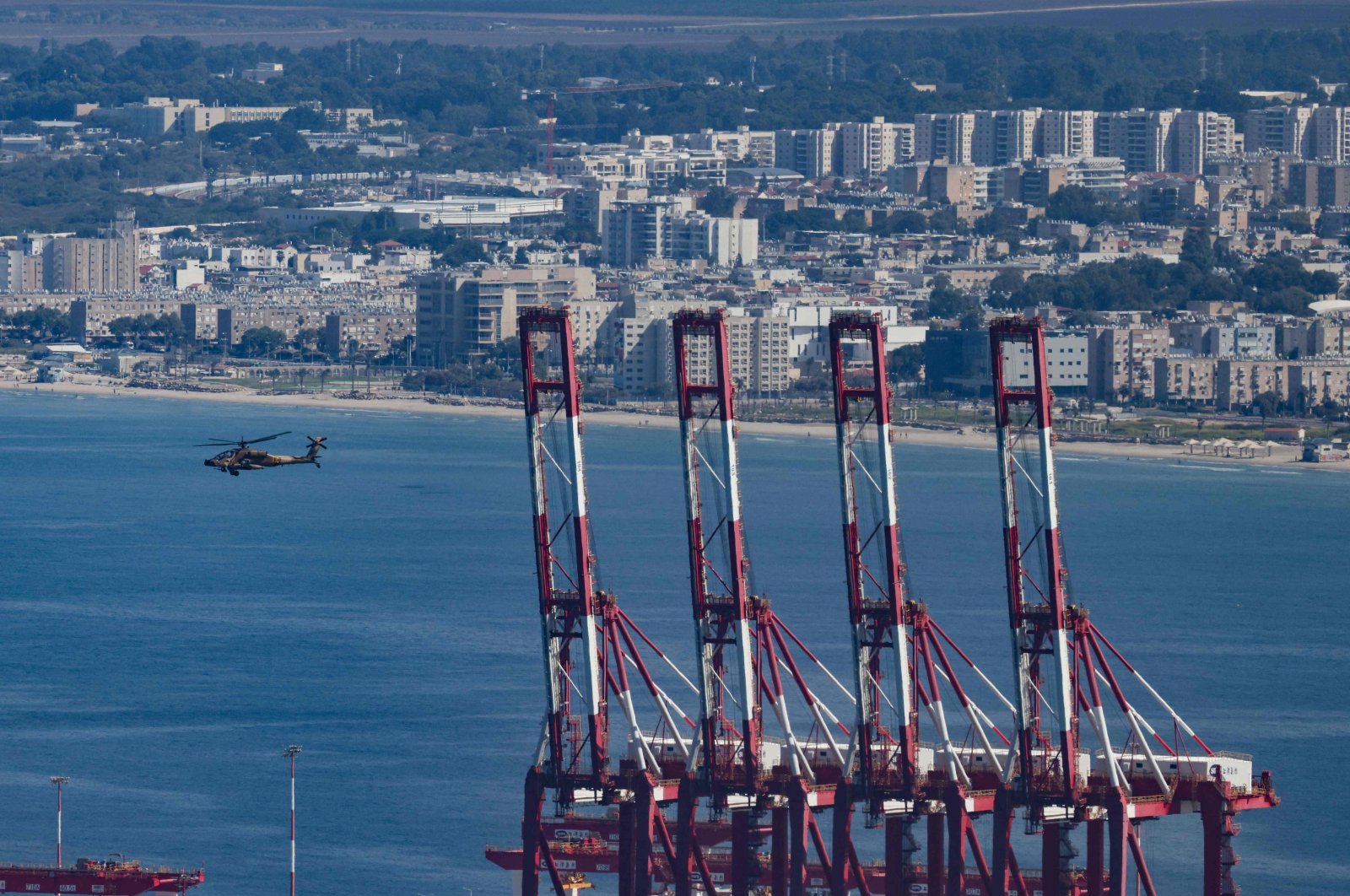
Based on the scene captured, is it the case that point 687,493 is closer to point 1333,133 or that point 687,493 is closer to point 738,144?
point 1333,133

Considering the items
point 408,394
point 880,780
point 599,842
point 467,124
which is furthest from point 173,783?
point 467,124

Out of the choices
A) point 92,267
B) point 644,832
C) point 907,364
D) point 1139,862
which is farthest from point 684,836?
point 92,267

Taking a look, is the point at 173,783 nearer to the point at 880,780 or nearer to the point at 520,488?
the point at 880,780

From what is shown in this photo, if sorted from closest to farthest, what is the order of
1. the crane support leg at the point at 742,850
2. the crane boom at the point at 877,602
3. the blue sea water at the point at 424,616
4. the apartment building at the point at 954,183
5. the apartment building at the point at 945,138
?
the crane boom at the point at 877,602
the crane support leg at the point at 742,850
the blue sea water at the point at 424,616
the apartment building at the point at 954,183
the apartment building at the point at 945,138

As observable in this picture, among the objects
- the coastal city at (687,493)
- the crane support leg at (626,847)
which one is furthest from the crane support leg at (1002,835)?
the crane support leg at (626,847)

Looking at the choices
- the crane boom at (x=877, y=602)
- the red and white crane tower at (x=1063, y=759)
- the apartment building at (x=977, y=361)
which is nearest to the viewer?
the red and white crane tower at (x=1063, y=759)

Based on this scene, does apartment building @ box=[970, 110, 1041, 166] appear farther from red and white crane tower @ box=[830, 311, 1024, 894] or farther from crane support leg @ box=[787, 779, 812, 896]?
crane support leg @ box=[787, 779, 812, 896]

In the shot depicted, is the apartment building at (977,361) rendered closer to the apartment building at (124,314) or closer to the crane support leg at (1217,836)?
the apartment building at (124,314)
